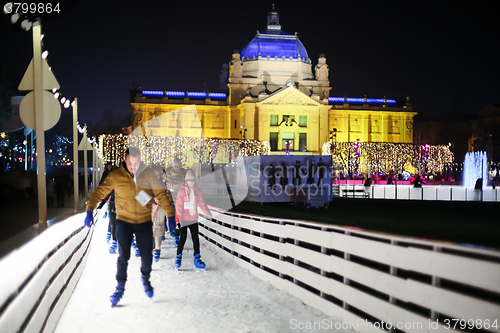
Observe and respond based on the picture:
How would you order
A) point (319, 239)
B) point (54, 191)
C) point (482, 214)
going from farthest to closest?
point (54, 191)
point (482, 214)
point (319, 239)

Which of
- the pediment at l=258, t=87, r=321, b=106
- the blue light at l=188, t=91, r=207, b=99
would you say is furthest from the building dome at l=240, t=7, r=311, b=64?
the blue light at l=188, t=91, r=207, b=99

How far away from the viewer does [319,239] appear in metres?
6.51

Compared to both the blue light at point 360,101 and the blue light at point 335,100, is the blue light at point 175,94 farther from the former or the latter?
the blue light at point 335,100

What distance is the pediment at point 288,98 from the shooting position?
77688 mm

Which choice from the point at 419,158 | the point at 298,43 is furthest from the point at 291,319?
the point at 298,43

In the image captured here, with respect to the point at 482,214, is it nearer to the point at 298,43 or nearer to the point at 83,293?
the point at 83,293

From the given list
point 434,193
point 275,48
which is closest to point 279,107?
point 275,48

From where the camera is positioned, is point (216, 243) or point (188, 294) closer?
point (188, 294)

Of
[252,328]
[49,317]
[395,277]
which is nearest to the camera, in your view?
[395,277]

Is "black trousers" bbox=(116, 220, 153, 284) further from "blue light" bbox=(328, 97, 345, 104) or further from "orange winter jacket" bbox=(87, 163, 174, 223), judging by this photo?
"blue light" bbox=(328, 97, 345, 104)

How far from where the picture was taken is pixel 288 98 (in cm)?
7856

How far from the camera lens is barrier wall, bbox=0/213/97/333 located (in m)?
3.51

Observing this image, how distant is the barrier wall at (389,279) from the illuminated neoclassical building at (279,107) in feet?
229

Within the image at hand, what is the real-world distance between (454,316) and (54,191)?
2357cm
